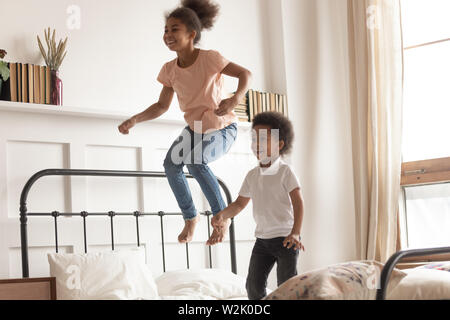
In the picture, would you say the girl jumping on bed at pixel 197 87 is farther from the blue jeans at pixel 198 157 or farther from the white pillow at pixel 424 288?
the white pillow at pixel 424 288

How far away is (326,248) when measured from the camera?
4.29 metres

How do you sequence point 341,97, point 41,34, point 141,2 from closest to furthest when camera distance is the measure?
point 41,34 → point 141,2 → point 341,97

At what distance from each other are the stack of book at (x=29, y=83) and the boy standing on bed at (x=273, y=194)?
1273mm

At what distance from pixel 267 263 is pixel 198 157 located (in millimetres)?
625

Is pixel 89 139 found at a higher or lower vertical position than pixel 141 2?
lower

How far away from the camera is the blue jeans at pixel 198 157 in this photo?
1880 mm

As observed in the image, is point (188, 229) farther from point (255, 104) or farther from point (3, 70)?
point (255, 104)

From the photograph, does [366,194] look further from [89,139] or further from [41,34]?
[41,34]

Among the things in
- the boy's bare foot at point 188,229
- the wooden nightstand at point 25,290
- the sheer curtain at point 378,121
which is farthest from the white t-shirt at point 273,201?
the sheer curtain at point 378,121

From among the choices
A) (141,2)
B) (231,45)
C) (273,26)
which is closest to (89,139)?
(141,2)

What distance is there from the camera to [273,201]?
223cm

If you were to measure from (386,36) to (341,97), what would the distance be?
1.72ft

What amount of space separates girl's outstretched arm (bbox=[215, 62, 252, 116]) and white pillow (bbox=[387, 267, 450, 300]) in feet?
2.12

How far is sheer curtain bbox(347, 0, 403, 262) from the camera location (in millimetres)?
4180
